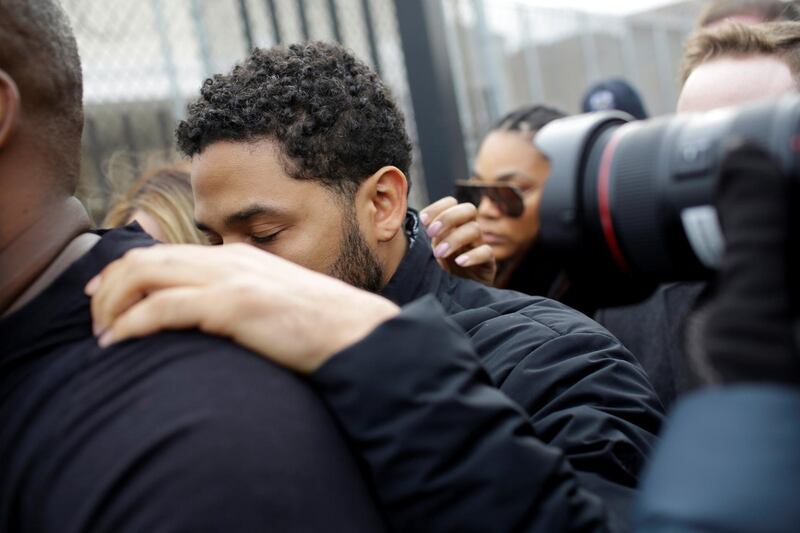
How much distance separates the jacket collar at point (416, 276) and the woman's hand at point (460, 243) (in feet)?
0.72

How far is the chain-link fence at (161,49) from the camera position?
3.65 metres

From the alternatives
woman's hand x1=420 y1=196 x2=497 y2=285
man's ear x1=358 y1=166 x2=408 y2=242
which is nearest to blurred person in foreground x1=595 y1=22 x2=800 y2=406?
woman's hand x1=420 y1=196 x2=497 y2=285

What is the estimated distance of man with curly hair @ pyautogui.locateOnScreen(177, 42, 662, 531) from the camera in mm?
1573

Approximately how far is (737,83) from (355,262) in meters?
1.11

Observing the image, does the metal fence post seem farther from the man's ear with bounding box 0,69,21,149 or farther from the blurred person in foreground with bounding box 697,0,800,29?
the man's ear with bounding box 0,69,21,149

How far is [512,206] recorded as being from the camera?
314 cm

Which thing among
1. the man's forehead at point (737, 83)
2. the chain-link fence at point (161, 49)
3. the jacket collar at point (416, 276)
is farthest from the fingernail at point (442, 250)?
the chain-link fence at point (161, 49)

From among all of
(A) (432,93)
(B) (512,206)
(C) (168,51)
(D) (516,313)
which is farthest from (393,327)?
(C) (168,51)

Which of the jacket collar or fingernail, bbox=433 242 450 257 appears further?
fingernail, bbox=433 242 450 257

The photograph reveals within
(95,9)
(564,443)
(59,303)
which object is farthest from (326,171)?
(95,9)

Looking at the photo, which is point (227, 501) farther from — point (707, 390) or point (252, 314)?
point (707, 390)

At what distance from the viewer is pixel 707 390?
2.89 ft

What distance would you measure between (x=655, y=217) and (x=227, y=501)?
1.93 feet

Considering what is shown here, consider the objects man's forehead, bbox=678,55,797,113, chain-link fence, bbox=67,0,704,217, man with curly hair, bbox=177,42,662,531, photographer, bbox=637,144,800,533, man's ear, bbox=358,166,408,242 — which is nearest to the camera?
photographer, bbox=637,144,800,533
